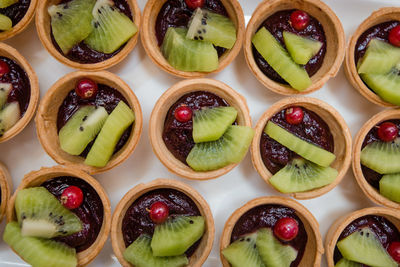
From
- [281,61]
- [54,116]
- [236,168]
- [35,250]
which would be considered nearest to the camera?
[35,250]

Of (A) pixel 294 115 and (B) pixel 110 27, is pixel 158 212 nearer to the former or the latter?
(A) pixel 294 115

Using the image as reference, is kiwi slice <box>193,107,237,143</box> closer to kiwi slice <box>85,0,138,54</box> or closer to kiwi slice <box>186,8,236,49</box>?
kiwi slice <box>186,8,236,49</box>

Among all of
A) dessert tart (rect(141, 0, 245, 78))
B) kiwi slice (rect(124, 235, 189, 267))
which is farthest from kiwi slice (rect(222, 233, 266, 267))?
dessert tart (rect(141, 0, 245, 78))

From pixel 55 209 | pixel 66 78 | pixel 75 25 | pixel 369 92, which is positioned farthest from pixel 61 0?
pixel 369 92

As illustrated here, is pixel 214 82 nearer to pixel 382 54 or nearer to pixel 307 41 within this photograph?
pixel 307 41

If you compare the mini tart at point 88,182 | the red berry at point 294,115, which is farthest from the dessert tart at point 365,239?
the mini tart at point 88,182

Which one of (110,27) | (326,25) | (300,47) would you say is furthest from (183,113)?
(326,25)

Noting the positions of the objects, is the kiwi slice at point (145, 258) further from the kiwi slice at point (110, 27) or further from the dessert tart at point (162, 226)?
the kiwi slice at point (110, 27)
